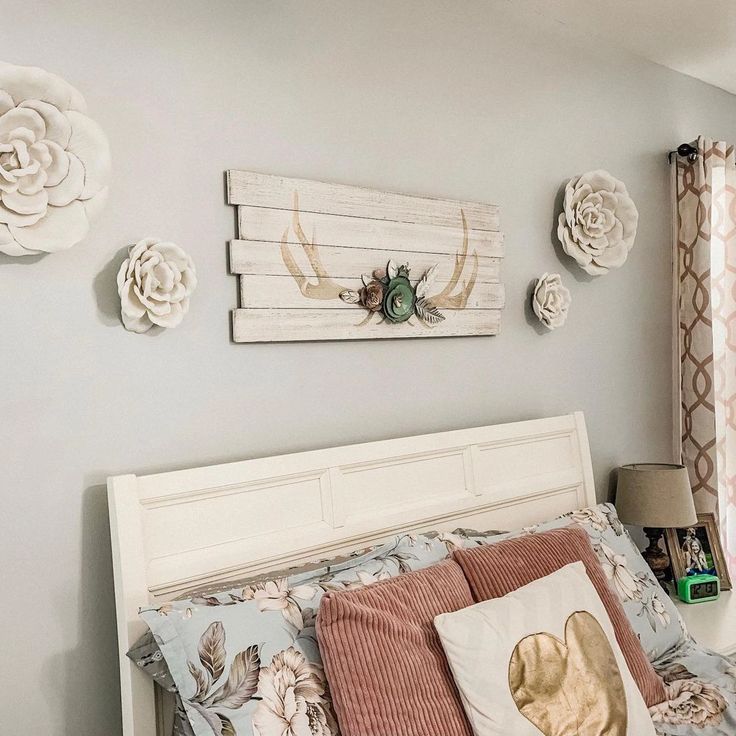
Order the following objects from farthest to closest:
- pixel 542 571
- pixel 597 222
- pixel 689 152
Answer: pixel 689 152 < pixel 597 222 < pixel 542 571

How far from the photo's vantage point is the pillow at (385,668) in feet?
4.69

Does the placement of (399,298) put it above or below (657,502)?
above

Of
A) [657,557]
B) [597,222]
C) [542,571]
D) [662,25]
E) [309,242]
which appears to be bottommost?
[657,557]

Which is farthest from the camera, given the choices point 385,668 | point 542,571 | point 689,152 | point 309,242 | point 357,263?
point 689,152

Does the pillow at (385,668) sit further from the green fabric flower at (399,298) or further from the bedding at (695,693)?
the green fabric flower at (399,298)

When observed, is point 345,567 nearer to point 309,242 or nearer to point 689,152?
point 309,242

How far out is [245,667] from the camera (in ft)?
4.82

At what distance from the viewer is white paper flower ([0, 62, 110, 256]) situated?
150cm

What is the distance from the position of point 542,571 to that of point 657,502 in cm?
110

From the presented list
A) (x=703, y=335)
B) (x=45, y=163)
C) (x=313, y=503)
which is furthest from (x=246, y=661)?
(x=703, y=335)

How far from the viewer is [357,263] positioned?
2139mm

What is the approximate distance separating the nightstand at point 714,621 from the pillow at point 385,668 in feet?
3.98

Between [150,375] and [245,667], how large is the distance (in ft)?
2.25

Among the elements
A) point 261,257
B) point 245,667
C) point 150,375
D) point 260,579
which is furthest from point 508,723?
point 261,257
